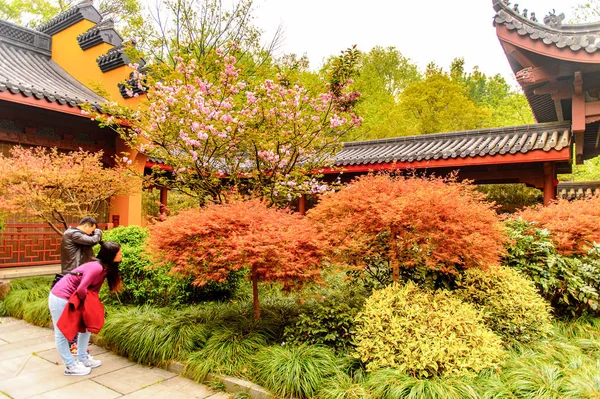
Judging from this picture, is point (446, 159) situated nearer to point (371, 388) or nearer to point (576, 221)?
point (576, 221)

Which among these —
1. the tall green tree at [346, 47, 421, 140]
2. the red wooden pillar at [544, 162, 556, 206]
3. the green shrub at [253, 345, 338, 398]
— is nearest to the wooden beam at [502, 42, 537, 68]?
the red wooden pillar at [544, 162, 556, 206]

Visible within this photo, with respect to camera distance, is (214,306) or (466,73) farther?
(466,73)

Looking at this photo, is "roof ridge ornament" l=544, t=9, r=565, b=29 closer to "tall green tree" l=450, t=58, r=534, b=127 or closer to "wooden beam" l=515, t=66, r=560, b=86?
"wooden beam" l=515, t=66, r=560, b=86

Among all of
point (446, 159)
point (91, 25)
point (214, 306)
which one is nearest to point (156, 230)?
point (214, 306)

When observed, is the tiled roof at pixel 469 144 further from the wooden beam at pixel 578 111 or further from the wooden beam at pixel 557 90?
the wooden beam at pixel 557 90

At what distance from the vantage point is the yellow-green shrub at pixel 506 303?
156 inches

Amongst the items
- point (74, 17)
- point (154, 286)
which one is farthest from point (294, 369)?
point (74, 17)

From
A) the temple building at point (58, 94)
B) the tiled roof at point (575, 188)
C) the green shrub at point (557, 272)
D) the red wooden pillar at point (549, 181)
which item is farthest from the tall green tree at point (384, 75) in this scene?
the green shrub at point (557, 272)

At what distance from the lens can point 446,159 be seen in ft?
27.5

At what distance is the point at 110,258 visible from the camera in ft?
13.6

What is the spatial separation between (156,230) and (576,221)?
17.4ft

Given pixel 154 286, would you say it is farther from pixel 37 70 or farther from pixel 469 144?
pixel 37 70

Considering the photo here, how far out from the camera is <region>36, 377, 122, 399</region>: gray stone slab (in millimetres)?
3433

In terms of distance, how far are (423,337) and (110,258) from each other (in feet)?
10.5
